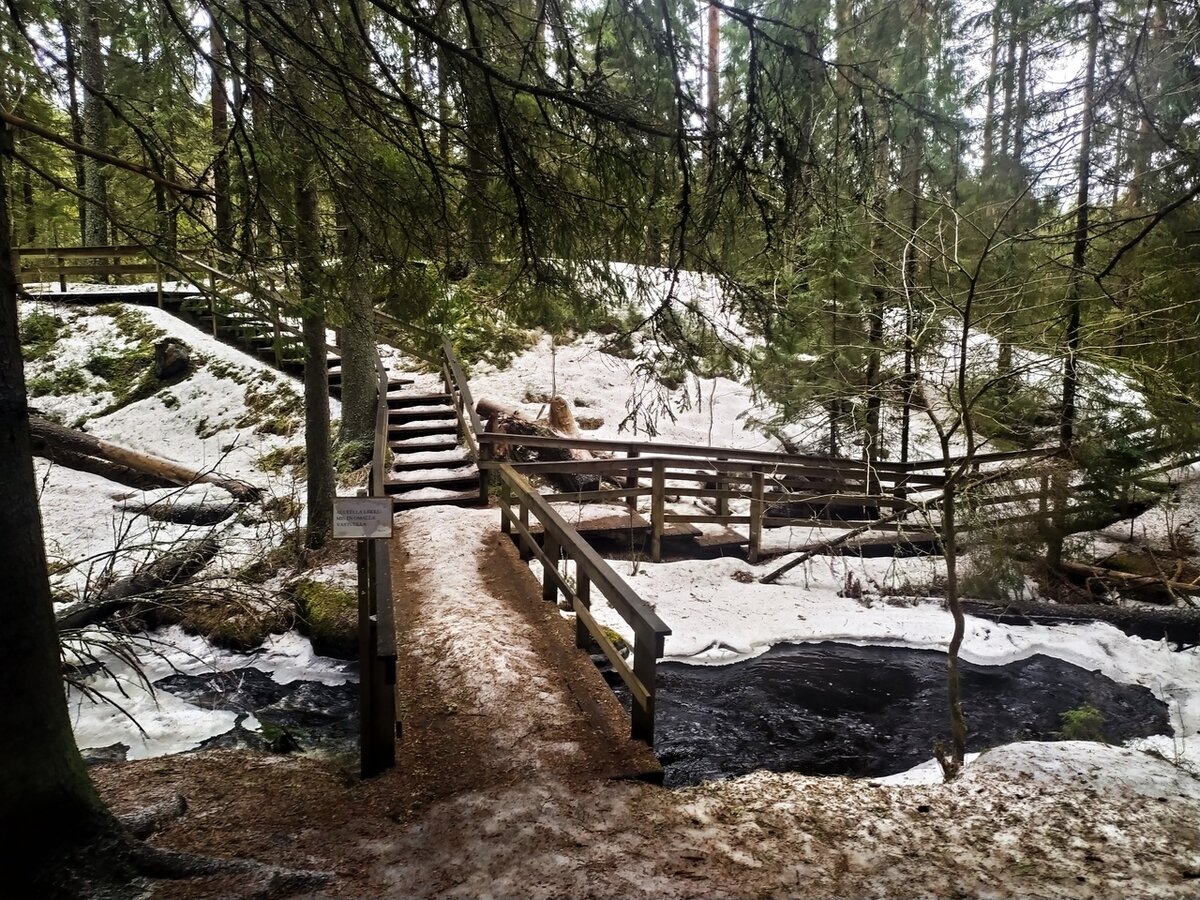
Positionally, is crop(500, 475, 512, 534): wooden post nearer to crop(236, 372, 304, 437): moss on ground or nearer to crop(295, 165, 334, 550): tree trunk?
crop(295, 165, 334, 550): tree trunk

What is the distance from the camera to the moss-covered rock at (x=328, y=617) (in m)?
7.16

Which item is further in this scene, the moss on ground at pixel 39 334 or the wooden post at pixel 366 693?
the moss on ground at pixel 39 334

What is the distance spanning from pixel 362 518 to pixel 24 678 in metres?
1.66

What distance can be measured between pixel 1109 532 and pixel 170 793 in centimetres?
1367

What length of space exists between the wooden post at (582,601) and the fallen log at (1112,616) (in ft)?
21.4

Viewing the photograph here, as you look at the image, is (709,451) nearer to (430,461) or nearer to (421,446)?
(430,461)

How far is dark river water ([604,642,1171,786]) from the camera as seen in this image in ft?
19.6

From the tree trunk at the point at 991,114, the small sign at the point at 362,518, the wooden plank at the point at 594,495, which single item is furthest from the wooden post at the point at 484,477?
the tree trunk at the point at 991,114

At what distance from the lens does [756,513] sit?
35.2ft

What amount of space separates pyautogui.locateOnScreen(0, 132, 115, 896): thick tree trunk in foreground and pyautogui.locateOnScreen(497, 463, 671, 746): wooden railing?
2.55 meters

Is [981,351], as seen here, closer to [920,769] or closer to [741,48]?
[920,769]

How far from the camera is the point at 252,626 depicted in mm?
7457

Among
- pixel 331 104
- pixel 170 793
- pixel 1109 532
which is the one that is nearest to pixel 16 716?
pixel 170 793

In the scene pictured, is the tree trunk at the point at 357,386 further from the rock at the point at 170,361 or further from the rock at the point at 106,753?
the rock at the point at 106,753
